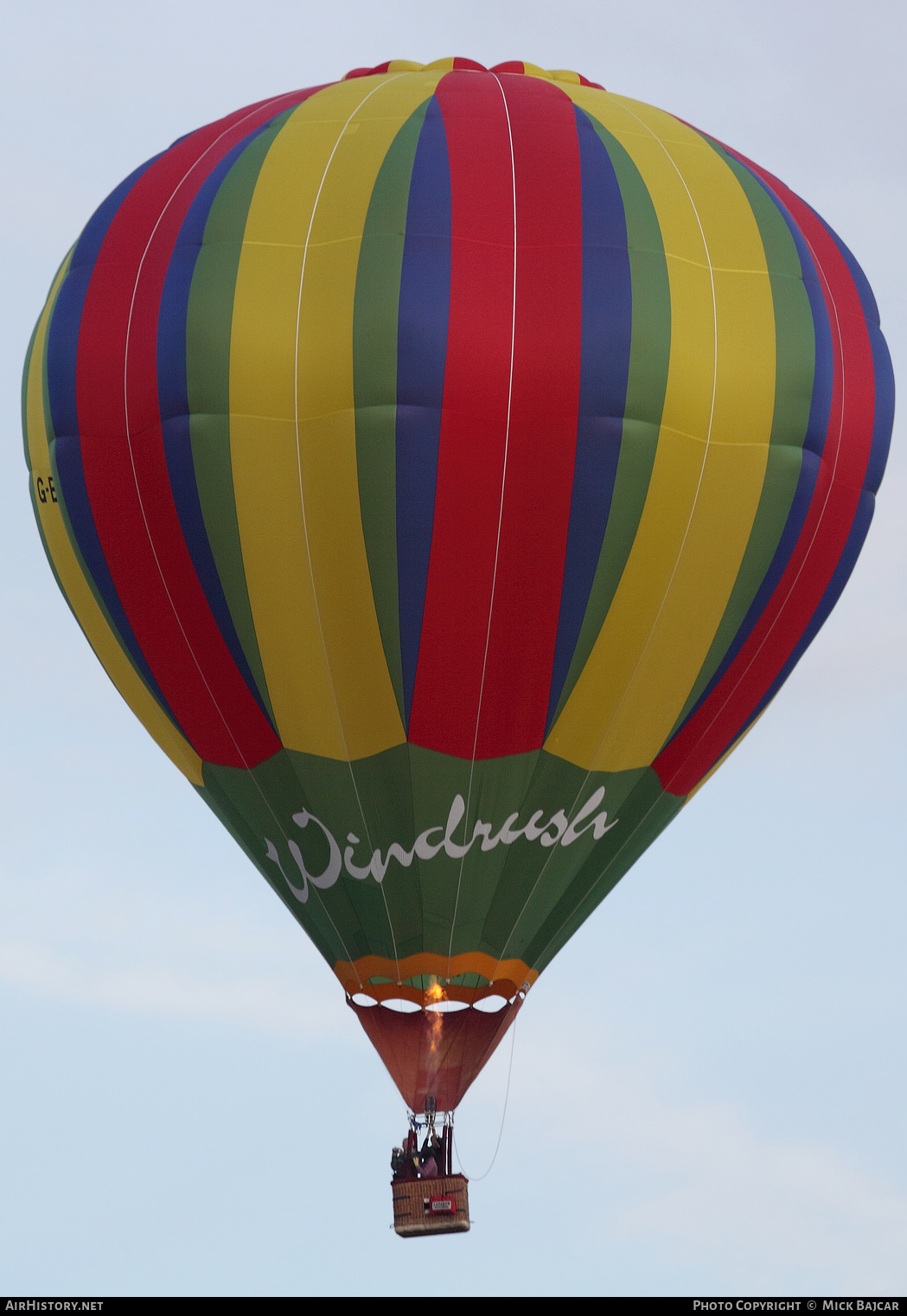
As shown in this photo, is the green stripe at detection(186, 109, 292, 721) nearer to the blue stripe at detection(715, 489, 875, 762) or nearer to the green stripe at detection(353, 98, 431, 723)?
the green stripe at detection(353, 98, 431, 723)

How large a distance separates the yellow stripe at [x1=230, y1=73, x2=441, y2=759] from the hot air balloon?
2 centimetres

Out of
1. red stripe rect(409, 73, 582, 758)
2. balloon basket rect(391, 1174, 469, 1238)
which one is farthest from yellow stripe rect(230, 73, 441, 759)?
balloon basket rect(391, 1174, 469, 1238)

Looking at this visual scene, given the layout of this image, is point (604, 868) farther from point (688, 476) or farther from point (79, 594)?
point (79, 594)

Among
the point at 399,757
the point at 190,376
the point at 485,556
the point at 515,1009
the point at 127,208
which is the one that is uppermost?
the point at 127,208

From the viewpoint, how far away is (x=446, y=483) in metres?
14.7

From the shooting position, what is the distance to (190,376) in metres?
15.0

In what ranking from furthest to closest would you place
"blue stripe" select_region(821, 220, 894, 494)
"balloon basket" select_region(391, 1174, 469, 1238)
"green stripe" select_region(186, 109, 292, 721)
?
"blue stripe" select_region(821, 220, 894, 494), "balloon basket" select_region(391, 1174, 469, 1238), "green stripe" select_region(186, 109, 292, 721)

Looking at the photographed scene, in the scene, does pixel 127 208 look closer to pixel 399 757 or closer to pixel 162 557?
pixel 162 557

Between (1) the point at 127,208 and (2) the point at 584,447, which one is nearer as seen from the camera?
(2) the point at 584,447

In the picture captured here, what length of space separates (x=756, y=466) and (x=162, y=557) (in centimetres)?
374

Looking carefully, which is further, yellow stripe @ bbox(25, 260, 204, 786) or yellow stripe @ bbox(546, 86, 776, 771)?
yellow stripe @ bbox(25, 260, 204, 786)

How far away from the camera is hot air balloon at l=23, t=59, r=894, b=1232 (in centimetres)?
1481

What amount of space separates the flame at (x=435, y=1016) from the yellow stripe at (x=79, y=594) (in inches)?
82.5

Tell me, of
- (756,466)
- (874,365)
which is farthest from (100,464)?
(874,365)
